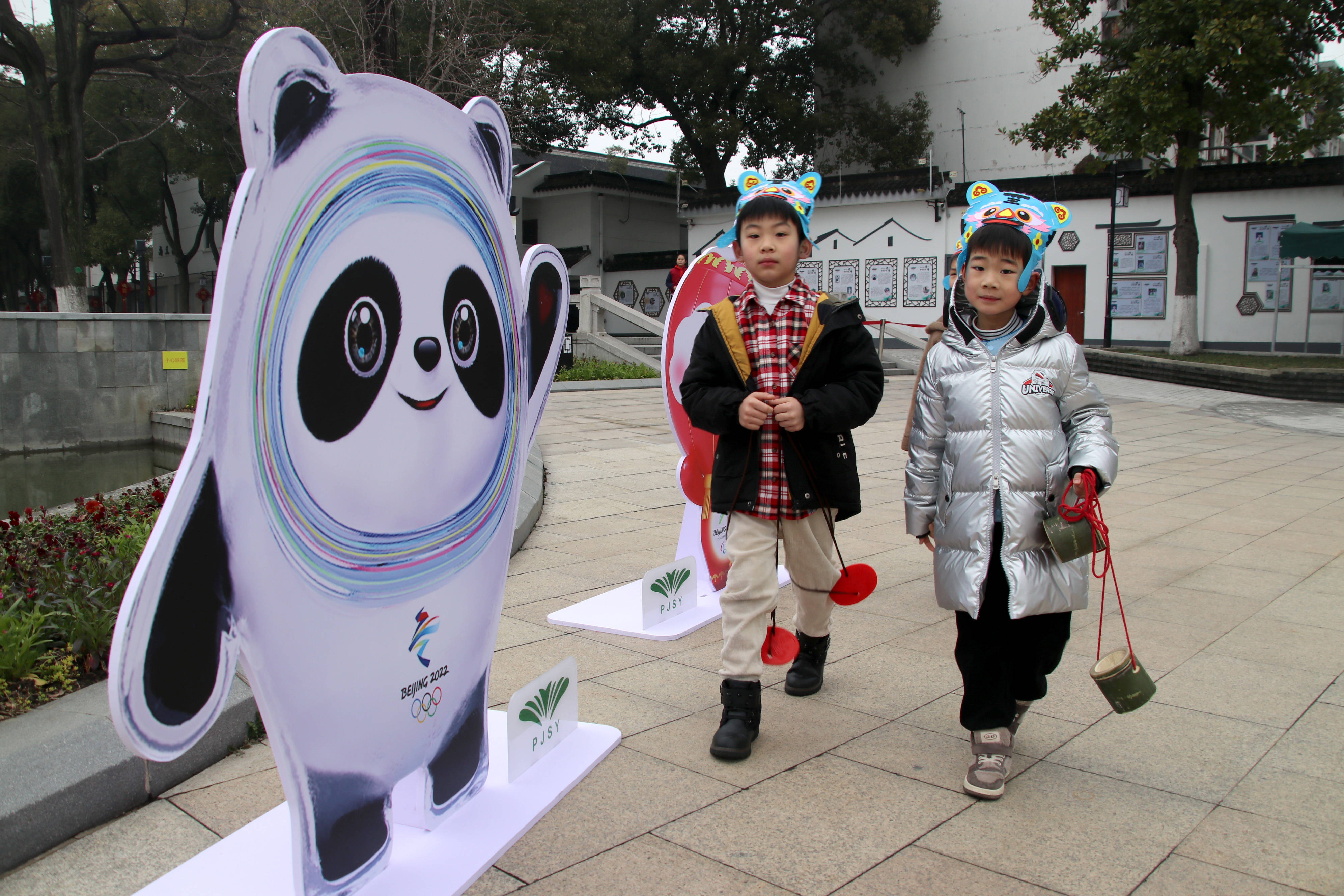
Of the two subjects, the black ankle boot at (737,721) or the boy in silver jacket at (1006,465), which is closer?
the boy in silver jacket at (1006,465)

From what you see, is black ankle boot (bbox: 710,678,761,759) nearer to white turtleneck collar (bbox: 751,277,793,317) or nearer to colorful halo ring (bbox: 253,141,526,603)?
colorful halo ring (bbox: 253,141,526,603)

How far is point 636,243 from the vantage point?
31.3 meters

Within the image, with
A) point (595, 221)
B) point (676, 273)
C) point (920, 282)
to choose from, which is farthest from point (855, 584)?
point (595, 221)

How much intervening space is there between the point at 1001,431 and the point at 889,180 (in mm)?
23208

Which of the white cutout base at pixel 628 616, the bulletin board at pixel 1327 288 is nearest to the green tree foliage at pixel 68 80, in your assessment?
the white cutout base at pixel 628 616

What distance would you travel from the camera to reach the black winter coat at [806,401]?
3055mm

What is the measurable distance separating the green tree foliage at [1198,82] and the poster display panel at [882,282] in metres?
5.88

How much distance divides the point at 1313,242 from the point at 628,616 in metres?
20.1

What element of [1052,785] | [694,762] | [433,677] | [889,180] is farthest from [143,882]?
[889,180]

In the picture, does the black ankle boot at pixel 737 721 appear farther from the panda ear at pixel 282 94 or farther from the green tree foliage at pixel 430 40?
the green tree foliage at pixel 430 40

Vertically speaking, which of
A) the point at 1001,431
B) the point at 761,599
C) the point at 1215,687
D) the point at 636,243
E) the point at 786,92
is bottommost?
the point at 1215,687

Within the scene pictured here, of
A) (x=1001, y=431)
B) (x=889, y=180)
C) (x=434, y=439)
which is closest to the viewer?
(x=434, y=439)

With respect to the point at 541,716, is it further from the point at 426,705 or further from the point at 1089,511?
the point at 1089,511

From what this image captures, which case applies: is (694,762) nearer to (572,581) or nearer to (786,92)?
(572,581)
